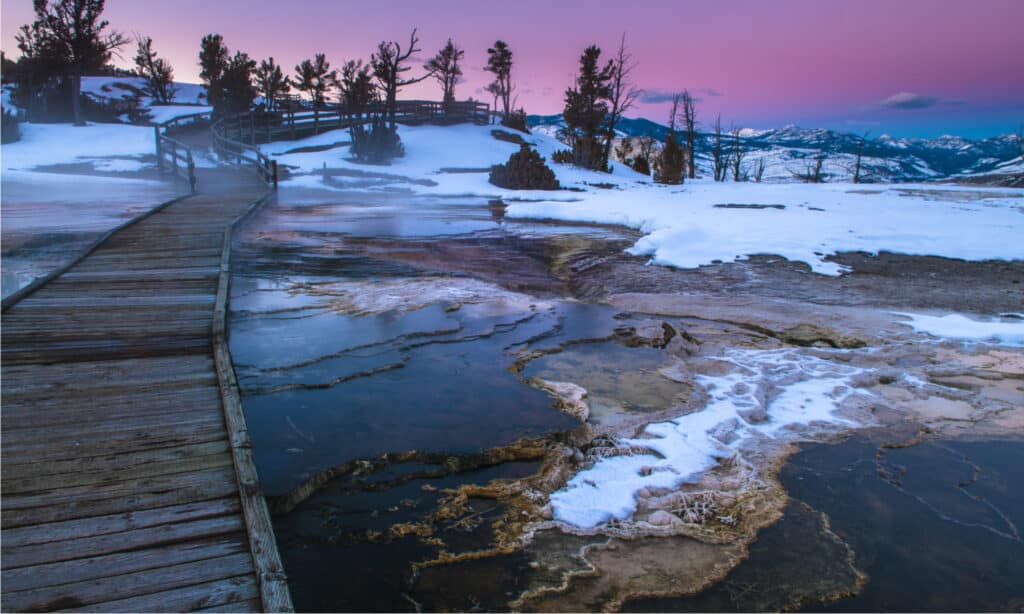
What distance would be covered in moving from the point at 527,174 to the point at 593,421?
20.1 m

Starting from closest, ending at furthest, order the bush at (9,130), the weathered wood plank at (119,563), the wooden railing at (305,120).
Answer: the weathered wood plank at (119,563)
the bush at (9,130)
the wooden railing at (305,120)

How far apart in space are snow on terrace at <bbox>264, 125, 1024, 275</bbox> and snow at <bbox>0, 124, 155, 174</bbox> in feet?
20.1

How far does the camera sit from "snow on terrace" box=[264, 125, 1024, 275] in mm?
10352

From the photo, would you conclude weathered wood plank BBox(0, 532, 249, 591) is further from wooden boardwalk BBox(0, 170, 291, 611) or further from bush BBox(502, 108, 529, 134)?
bush BBox(502, 108, 529, 134)

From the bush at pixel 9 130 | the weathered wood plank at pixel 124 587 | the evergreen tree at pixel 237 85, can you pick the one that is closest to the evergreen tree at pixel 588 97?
the evergreen tree at pixel 237 85

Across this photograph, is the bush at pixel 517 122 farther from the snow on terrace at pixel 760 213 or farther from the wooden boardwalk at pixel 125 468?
the wooden boardwalk at pixel 125 468

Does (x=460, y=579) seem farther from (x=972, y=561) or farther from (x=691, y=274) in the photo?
(x=691, y=274)

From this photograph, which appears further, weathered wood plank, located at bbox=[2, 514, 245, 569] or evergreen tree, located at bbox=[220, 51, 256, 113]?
evergreen tree, located at bbox=[220, 51, 256, 113]

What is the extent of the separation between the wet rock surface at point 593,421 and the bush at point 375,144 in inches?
871

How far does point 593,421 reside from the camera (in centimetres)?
425

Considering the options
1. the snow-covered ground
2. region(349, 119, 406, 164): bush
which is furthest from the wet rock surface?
region(349, 119, 406, 164): bush

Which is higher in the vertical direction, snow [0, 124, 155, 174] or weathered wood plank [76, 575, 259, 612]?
snow [0, 124, 155, 174]

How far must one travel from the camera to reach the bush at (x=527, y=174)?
23.2 meters

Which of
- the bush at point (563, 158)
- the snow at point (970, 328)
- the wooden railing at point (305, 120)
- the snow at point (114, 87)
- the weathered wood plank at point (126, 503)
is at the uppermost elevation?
the snow at point (114, 87)
